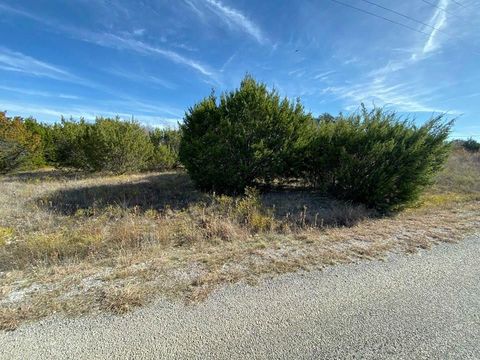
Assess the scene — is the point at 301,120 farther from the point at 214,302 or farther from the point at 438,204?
the point at 214,302

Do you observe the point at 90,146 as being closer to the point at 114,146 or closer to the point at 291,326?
the point at 114,146

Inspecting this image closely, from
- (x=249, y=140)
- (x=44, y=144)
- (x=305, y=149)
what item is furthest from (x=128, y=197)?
(x=44, y=144)

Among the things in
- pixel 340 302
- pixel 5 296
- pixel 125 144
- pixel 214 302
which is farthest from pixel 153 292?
pixel 125 144

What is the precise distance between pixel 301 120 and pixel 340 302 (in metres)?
7.51

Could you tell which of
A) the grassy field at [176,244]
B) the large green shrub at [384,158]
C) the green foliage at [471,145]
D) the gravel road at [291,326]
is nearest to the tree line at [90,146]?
the grassy field at [176,244]

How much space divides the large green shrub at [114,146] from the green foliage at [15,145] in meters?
5.47

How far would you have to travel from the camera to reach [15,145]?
19.3 meters

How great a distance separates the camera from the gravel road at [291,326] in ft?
7.69

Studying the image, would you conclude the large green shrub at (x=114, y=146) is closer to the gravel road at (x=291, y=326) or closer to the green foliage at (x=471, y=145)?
the gravel road at (x=291, y=326)

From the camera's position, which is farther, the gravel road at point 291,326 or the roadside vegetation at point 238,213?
the roadside vegetation at point 238,213

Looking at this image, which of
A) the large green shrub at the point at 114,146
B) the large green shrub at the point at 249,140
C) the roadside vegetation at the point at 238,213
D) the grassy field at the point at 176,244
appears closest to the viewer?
the grassy field at the point at 176,244

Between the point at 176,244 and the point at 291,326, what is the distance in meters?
2.98

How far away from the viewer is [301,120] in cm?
963

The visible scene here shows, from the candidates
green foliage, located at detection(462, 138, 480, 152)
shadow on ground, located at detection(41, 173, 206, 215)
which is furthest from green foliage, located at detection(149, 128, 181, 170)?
green foliage, located at detection(462, 138, 480, 152)
